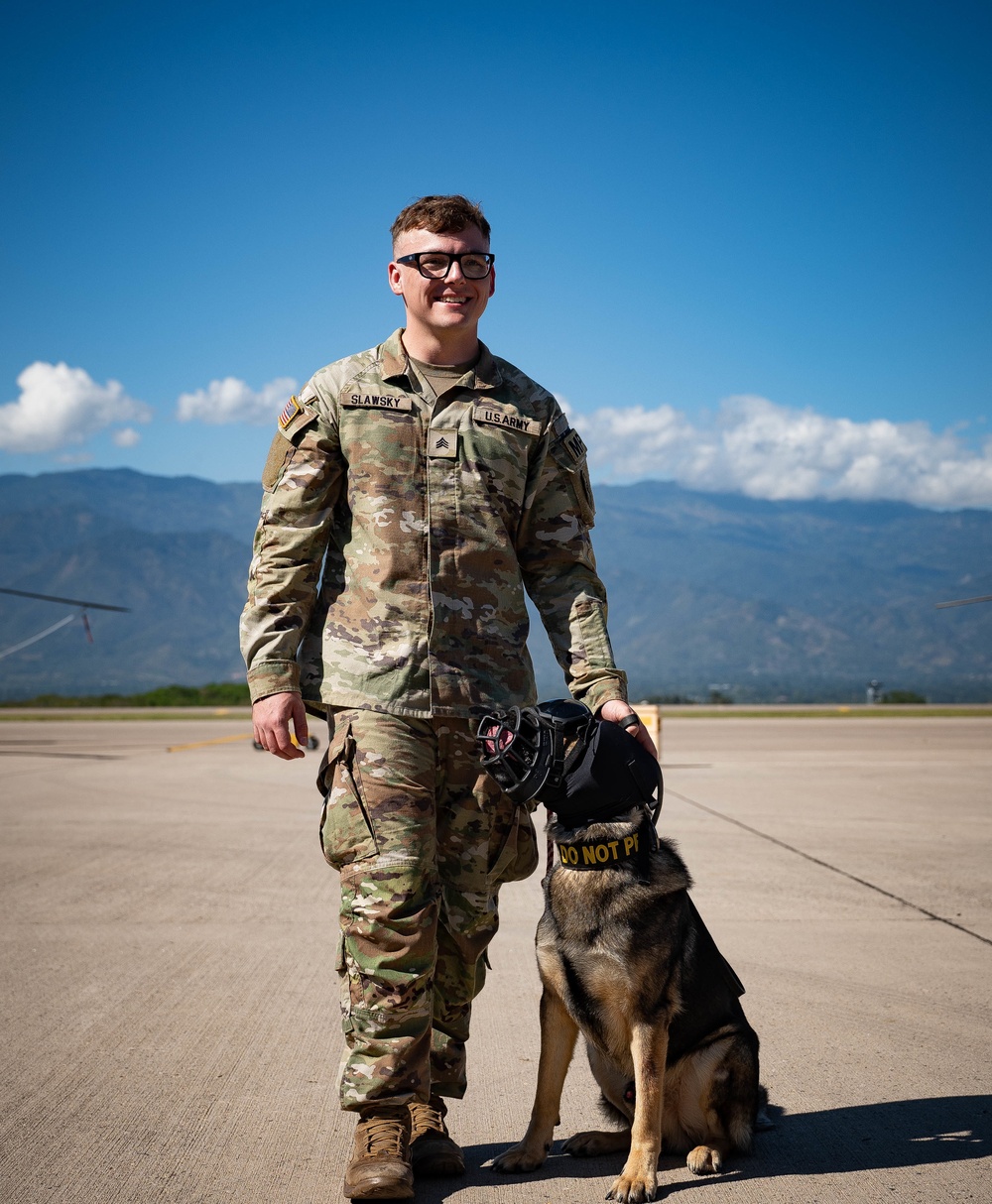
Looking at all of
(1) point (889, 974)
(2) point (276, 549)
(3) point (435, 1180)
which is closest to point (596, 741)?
(2) point (276, 549)

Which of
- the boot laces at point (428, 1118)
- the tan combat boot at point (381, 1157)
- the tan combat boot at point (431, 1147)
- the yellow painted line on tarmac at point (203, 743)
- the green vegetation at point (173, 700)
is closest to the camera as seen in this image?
the tan combat boot at point (381, 1157)

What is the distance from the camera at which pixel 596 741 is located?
2945 mm

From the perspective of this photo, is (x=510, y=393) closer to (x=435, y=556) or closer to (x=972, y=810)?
(x=435, y=556)

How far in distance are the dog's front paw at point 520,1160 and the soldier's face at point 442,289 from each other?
7.61 ft

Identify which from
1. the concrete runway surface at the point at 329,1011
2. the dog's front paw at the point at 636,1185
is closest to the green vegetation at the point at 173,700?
the concrete runway surface at the point at 329,1011

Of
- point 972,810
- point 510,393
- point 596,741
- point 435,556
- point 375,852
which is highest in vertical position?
point 510,393

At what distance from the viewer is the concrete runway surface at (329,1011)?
10.1 ft

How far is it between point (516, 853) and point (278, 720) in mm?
779

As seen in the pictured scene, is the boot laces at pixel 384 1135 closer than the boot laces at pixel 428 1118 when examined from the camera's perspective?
Yes

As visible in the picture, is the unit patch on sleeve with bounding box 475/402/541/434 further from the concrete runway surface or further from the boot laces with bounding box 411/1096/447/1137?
the concrete runway surface

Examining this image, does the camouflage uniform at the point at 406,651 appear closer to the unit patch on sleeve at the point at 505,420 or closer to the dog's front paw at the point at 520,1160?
the unit patch on sleeve at the point at 505,420

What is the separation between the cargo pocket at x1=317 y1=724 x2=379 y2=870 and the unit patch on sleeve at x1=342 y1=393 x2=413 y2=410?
90 cm

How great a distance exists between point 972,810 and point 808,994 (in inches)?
272

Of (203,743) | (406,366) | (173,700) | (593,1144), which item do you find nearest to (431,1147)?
(593,1144)
